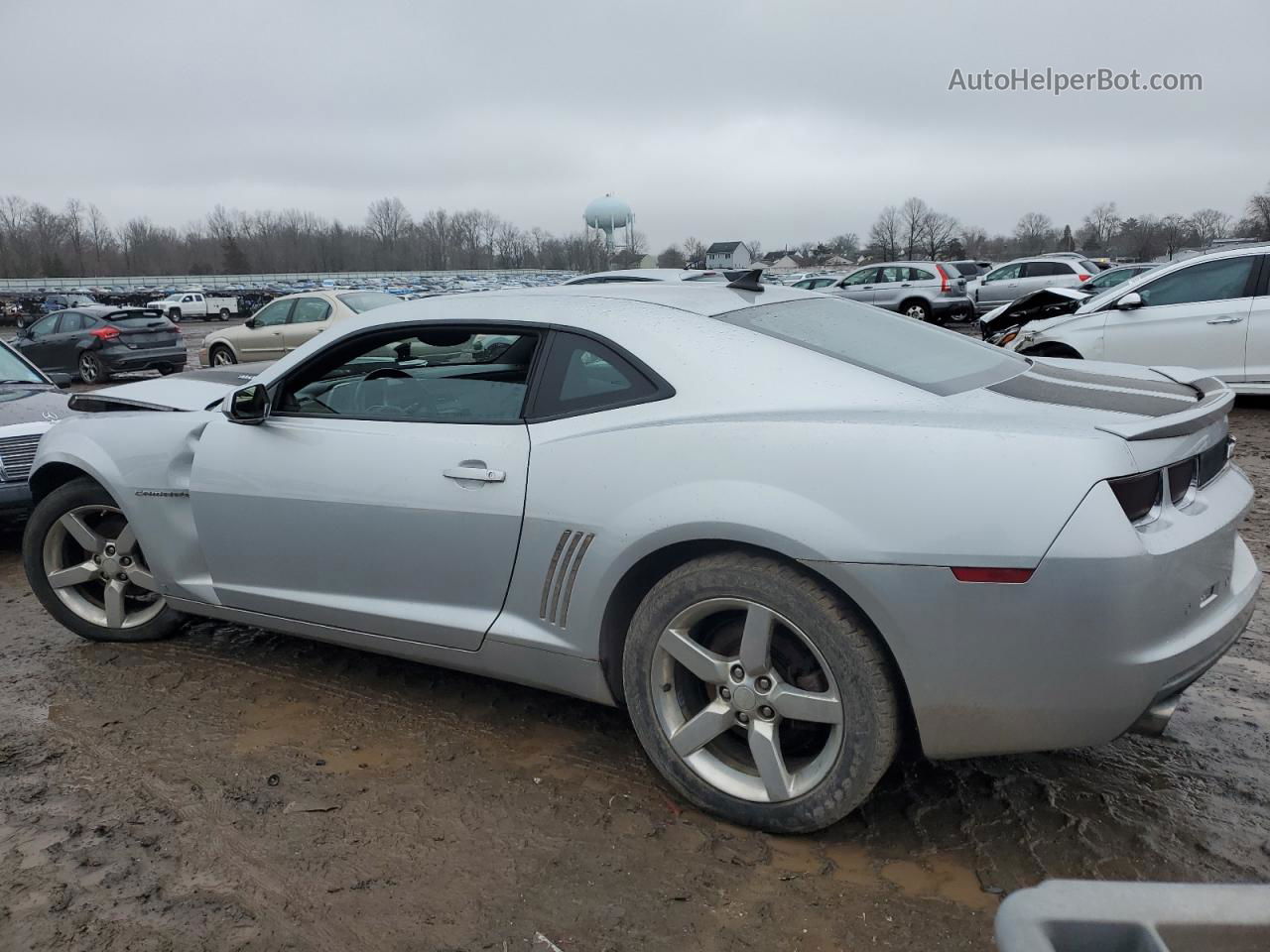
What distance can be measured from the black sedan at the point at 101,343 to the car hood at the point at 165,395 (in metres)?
15.0

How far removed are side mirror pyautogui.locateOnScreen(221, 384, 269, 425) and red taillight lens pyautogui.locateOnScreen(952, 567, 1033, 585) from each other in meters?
2.54

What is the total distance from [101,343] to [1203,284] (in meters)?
17.6

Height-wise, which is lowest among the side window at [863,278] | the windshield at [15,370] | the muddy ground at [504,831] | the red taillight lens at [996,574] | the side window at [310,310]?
the muddy ground at [504,831]

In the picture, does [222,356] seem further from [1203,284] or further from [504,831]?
[504,831]

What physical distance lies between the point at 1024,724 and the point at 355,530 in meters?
2.18

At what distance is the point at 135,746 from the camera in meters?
3.27

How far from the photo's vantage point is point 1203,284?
28.2 ft

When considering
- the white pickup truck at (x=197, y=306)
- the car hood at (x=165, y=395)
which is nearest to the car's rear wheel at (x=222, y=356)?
the car hood at (x=165, y=395)

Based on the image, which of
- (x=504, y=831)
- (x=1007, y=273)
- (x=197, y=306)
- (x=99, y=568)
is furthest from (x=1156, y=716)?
(x=197, y=306)

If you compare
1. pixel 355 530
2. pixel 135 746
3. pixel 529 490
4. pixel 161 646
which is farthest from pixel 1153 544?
pixel 161 646

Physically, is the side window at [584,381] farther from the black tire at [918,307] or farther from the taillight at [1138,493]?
the black tire at [918,307]

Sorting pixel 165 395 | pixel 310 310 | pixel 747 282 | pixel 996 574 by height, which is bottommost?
pixel 996 574

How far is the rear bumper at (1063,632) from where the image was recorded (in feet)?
7.03

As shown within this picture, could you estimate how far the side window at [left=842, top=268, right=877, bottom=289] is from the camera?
23.0 meters
